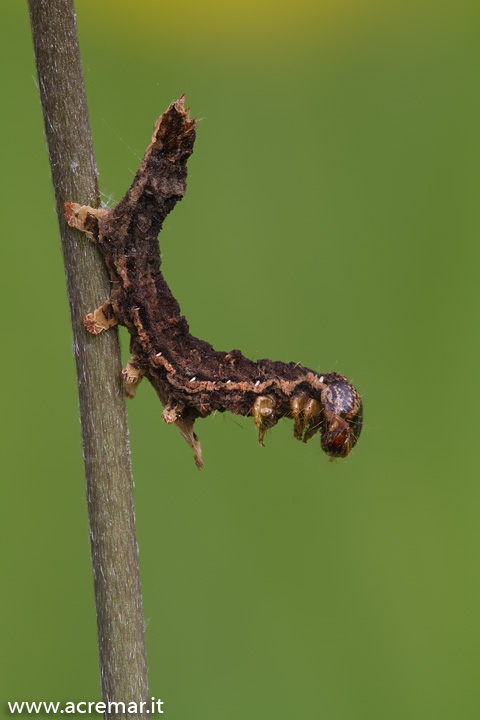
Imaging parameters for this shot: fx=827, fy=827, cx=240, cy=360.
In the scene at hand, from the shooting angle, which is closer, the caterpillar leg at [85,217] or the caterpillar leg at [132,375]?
the caterpillar leg at [85,217]

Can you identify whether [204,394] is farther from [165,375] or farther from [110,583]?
[110,583]

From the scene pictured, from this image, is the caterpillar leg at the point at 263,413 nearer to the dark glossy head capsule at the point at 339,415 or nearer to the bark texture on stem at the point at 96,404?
the dark glossy head capsule at the point at 339,415

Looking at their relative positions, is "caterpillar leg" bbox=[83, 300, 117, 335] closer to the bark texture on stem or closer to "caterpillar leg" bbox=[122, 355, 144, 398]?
the bark texture on stem

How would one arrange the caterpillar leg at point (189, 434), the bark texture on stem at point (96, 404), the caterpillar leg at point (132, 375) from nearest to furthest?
the bark texture on stem at point (96, 404) → the caterpillar leg at point (132, 375) → the caterpillar leg at point (189, 434)

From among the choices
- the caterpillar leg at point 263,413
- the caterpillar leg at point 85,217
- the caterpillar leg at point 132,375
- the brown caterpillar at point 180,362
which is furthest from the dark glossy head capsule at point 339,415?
the caterpillar leg at point 85,217

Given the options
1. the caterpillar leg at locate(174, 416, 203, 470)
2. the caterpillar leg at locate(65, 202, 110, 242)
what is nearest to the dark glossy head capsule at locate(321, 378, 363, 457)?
the caterpillar leg at locate(174, 416, 203, 470)
